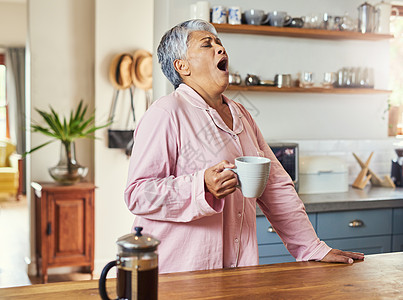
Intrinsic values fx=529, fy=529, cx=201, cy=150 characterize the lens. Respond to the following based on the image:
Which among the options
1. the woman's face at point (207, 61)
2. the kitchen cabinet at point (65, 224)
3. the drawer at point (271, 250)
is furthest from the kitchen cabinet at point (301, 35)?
the kitchen cabinet at point (65, 224)

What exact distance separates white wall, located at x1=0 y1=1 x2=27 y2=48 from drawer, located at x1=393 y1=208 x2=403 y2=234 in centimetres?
782

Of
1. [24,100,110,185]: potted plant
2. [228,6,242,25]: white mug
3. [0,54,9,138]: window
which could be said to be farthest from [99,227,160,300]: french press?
[0,54,9,138]: window

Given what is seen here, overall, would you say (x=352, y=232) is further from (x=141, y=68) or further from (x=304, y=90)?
(x=141, y=68)

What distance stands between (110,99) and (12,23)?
5.49 m

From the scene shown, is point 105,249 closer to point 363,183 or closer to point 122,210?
point 122,210

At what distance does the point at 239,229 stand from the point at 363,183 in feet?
7.26

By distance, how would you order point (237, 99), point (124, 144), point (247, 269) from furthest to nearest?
1. point (124, 144)
2. point (237, 99)
3. point (247, 269)

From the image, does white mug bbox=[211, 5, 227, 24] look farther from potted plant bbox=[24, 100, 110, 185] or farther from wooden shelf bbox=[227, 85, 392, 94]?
potted plant bbox=[24, 100, 110, 185]

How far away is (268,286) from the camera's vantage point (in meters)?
1.38

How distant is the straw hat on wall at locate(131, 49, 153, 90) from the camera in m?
4.61

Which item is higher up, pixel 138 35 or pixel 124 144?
pixel 138 35

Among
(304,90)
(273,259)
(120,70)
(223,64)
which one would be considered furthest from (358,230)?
(120,70)

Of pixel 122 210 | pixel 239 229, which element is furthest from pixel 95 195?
pixel 239 229

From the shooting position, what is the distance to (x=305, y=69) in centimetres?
373
